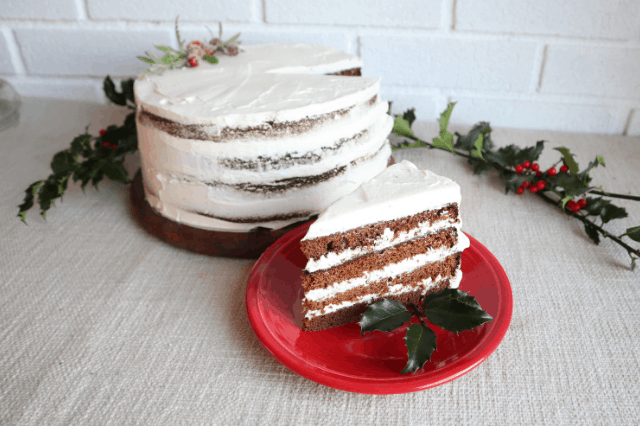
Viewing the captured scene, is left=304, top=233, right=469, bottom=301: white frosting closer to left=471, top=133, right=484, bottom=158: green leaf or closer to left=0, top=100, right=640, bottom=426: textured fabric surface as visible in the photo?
left=0, top=100, right=640, bottom=426: textured fabric surface

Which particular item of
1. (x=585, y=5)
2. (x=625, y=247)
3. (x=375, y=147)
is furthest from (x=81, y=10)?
(x=625, y=247)

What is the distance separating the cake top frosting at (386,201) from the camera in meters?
0.73

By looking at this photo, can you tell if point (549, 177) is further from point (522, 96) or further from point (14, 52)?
point (14, 52)

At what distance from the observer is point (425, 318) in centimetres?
76

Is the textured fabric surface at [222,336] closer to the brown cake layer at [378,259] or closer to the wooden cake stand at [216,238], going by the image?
the wooden cake stand at [216,238]

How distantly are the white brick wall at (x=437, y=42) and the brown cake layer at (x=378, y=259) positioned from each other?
77 centimetres

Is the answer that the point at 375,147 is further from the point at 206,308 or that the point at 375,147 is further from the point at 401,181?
the point at 206,308

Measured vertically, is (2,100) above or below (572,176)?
above

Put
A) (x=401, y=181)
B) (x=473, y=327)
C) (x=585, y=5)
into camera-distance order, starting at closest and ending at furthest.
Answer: (x=473, y=327) → (x=401, y=181) → (x=585, y=5)

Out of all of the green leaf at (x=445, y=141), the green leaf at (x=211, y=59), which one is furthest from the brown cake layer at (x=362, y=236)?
the green leaf at (x=211, y=59)

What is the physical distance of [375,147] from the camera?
0.98 meters

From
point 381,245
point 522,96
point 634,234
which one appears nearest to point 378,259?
point 381,245

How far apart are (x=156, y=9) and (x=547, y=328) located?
4.37 feet

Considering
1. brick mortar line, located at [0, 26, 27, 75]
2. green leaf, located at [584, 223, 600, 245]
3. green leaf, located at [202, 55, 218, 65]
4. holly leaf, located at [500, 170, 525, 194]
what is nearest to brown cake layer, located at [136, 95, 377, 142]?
green leaf, located at [202, 55, 218, 65]
